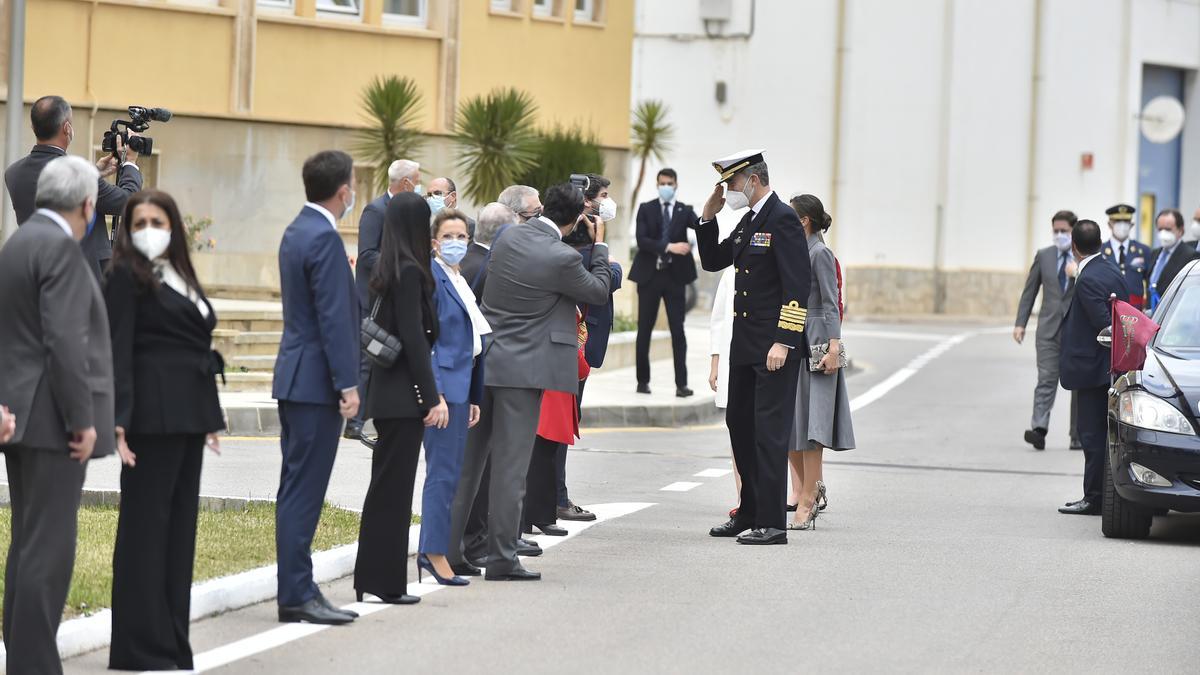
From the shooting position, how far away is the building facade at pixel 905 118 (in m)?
42.6

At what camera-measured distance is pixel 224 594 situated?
8484mm

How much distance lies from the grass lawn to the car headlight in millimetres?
4364

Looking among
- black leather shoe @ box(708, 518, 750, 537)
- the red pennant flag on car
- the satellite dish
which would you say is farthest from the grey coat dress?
the satellite dish

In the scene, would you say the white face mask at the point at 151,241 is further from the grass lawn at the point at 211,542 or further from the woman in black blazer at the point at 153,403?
the grass lawn at the point at 211,542

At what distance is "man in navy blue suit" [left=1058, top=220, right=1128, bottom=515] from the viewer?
511 inches

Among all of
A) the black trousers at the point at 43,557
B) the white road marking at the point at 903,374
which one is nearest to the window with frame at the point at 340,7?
the white road marking at the point at 903,374

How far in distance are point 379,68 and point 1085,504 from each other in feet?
49.8

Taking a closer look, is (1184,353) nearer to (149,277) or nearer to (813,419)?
(813,419)

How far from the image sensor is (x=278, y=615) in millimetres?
8305

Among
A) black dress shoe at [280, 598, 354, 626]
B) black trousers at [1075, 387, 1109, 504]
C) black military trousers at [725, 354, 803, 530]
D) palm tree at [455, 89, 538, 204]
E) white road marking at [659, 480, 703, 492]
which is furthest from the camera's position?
palm tree at [455, 89, 538, 204]

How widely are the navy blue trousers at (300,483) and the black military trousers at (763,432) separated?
336 cm

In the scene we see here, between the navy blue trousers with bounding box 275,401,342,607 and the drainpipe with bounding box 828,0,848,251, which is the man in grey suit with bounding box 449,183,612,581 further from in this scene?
the drainpipe with bounding box 828,0,848,251

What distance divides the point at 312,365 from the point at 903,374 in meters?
19.1

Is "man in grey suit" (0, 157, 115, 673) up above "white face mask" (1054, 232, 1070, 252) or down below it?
below
